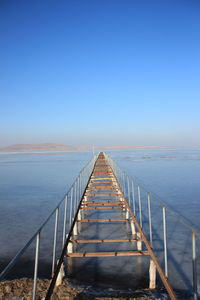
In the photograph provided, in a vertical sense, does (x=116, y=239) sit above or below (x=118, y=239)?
below

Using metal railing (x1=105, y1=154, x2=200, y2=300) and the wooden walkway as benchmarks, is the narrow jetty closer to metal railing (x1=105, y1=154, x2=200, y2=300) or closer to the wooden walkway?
the wooden walkway

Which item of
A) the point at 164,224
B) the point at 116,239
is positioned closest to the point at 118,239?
the point at 116,239

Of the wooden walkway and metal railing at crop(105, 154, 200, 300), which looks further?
the wooden walkway

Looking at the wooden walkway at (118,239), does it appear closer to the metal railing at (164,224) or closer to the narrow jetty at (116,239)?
the narrow jetty at (116,239)

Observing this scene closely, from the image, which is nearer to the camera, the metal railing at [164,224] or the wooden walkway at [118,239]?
the metal railing at [164,224]

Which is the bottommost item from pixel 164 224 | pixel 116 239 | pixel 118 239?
pixel 116 239

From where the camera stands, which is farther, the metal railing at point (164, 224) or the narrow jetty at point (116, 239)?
the narrow jetty at point (116, 239)

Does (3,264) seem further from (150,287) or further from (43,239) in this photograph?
(150,287)

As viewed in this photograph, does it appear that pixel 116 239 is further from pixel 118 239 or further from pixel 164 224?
pixel 164 224

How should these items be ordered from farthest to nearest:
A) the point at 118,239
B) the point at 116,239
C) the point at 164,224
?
the point at 116,239, the point at 118,239, the point at 164,224

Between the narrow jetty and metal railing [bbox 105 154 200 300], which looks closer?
metal railing [bbox 105 154 200 300]

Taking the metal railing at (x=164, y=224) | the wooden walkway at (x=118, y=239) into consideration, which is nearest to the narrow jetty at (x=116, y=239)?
the wooden walkway at (x=118, y=239)

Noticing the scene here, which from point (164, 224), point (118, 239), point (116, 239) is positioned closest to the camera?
point (164, 224)

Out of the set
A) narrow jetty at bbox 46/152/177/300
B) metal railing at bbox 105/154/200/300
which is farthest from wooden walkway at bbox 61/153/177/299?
metal railing at bbox 105/154/200/300
